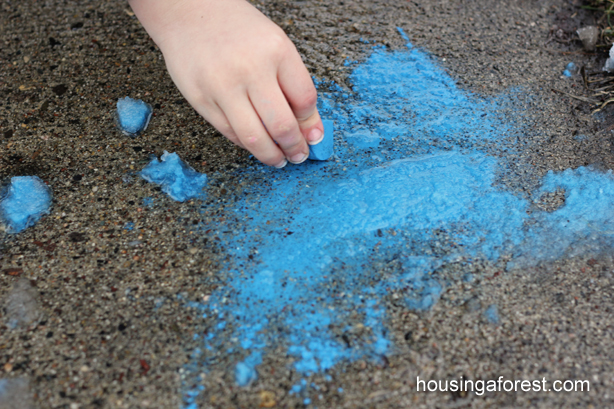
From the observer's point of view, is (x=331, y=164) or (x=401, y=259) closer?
(x=401, y=259)

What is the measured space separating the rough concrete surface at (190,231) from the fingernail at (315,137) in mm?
307

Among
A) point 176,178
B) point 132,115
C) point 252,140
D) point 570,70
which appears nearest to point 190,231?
point 176,178

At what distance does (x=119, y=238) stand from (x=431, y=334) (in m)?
1.05

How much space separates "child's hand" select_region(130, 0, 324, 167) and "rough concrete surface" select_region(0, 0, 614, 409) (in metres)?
0.35

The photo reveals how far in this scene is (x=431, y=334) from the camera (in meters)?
1.32

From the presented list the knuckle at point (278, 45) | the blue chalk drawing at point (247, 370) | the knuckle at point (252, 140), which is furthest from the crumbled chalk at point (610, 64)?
the blue chalk drawing at point (247, 370)

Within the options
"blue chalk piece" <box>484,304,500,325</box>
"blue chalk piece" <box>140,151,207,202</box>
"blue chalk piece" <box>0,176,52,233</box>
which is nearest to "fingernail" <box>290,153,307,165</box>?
"blue chalk piece" <box>140,151,207,202</box>

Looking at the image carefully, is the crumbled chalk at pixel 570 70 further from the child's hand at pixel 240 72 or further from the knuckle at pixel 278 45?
the knuckle at pixel 278 45

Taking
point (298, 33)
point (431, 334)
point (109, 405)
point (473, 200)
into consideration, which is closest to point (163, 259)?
point (109, 405)

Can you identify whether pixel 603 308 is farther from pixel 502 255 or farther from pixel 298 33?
pixel 298 33

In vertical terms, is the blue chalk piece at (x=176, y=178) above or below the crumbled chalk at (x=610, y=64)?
below

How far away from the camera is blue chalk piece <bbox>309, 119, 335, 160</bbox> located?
1.67m

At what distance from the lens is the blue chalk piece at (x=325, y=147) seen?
1.67 m

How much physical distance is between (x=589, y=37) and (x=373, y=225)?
62.6 inches
